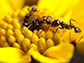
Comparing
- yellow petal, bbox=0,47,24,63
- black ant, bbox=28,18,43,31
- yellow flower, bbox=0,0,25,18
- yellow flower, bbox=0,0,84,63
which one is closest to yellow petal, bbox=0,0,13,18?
yellow flower, bbox=0,0,25,18

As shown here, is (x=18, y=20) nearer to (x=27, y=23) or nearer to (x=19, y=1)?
(x=27, y=23)

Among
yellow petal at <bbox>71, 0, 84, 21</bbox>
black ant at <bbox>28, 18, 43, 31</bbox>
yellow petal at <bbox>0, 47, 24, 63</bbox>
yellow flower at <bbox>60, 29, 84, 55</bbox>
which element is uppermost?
yellow petal at <bbox>71, 0, 84, 21</bbox>

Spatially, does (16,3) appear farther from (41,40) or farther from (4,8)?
(41,40)

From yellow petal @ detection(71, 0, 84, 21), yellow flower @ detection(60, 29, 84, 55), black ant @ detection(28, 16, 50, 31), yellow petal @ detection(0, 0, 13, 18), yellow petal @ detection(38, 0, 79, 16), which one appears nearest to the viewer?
yellow flower @ detection(60, 29, 84, 55)

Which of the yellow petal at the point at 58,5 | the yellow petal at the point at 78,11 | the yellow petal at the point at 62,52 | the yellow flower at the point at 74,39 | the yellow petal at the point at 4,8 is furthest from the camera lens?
the yellow petal at the point at 4,8

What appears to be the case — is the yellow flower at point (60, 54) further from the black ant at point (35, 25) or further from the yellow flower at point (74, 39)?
the black ant at point (35, 25)

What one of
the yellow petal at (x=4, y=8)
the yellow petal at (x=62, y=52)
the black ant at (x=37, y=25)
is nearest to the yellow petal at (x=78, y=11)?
the black ant at (x=37, y=25)

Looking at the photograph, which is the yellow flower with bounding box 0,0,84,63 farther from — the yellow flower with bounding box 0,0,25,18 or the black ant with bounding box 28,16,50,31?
the yellow flower with bounding box 0,0,25,18

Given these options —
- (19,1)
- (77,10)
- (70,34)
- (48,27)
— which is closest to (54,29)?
(48,27)
